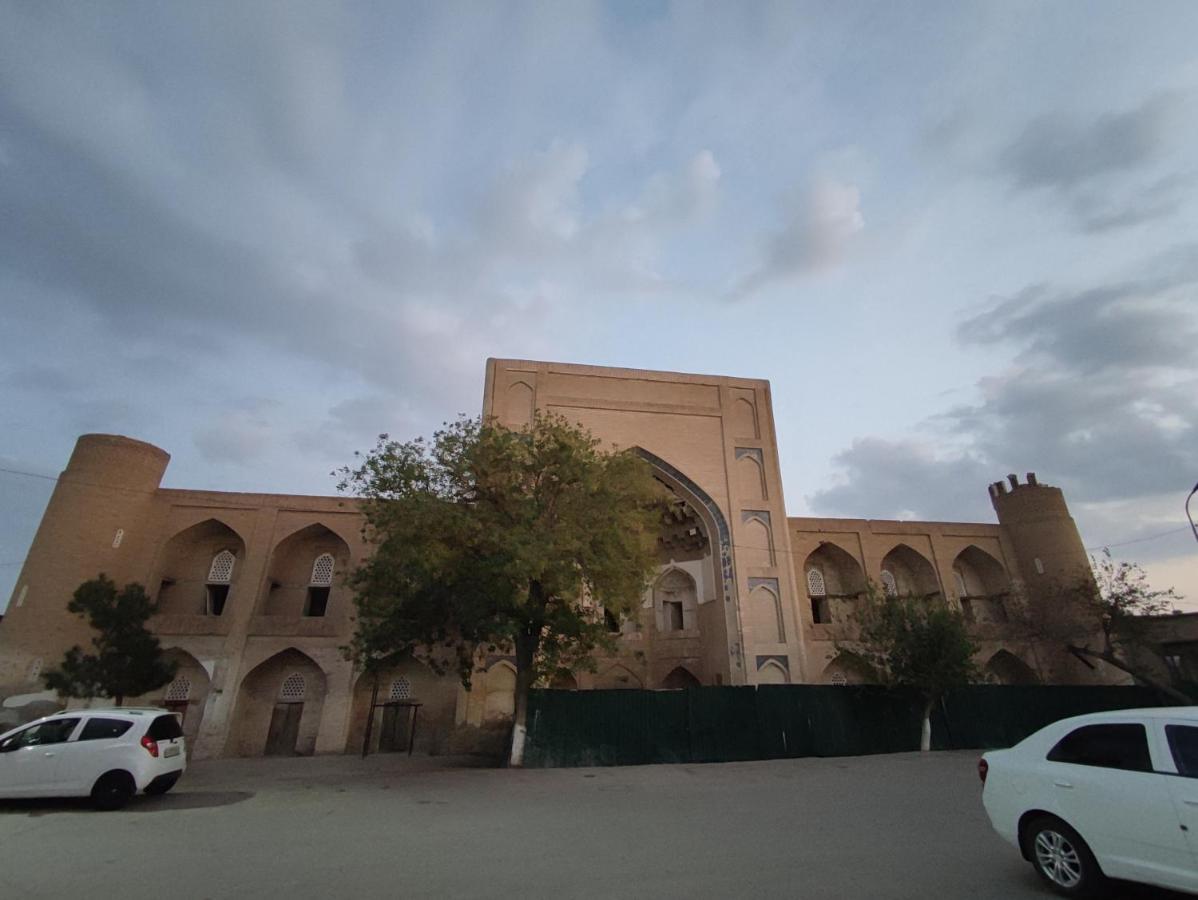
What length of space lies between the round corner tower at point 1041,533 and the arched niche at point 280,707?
975 inches

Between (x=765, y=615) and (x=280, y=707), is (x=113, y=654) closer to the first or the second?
(x=280, y=707)

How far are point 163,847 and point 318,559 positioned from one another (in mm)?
15839

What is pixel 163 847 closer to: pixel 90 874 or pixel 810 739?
pixel 90 874

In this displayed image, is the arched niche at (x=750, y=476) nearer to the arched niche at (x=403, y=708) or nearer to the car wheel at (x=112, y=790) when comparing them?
the arched niche at (x=403, y=708)

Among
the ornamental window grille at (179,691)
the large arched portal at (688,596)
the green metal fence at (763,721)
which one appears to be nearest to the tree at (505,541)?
the green metal fence at (763,721)

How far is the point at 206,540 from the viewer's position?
20531 mm

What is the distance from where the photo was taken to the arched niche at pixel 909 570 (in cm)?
2375

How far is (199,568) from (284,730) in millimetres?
5960

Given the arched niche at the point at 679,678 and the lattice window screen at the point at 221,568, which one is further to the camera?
the arched niche at the point at 679,678

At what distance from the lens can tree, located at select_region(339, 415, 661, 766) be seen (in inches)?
452

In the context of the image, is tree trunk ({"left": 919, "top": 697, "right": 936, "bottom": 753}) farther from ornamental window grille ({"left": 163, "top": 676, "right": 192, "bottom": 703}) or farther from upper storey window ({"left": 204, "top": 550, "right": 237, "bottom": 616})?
upper storey window ({"left": 204, "top": 550, "right": 237, "bottom": 616})

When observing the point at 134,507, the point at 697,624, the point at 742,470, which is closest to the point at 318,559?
the point at 134,507

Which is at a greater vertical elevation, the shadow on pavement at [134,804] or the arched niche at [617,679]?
the arched niche at [617,679]

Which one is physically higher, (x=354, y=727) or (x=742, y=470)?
(x=742, y=470)
